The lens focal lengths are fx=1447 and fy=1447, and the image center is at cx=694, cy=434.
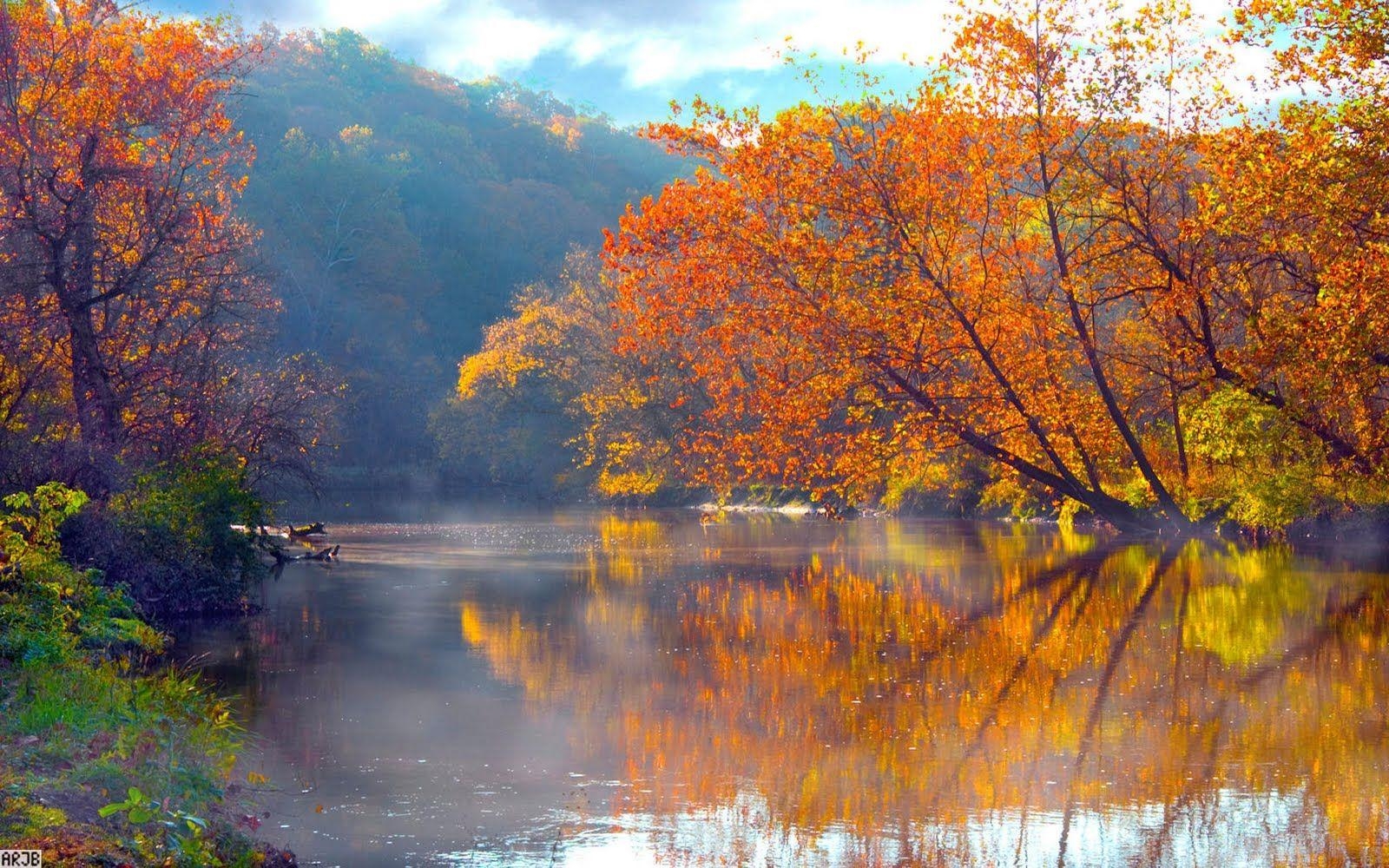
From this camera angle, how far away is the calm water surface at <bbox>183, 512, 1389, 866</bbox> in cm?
920

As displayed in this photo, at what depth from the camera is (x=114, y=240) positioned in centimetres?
2445

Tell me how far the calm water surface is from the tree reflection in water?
43 millimetres

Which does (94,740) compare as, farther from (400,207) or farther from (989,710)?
(400,207)

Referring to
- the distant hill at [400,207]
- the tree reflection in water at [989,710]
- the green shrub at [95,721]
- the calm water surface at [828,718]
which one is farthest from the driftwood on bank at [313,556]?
the distant hill at [400,207]

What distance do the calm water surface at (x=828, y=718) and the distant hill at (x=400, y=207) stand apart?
55085mm

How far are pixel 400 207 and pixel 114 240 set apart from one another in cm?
8262

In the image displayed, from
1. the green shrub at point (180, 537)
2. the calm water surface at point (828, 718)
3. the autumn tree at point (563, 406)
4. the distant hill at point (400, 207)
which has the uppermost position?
the distant hill at point (400, 207)

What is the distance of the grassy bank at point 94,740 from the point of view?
732 centimetres

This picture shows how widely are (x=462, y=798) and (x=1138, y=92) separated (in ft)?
66.5

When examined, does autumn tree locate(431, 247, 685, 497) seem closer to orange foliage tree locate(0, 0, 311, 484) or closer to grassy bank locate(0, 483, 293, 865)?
orange foliage tree locate(0, 0, 311, 484)

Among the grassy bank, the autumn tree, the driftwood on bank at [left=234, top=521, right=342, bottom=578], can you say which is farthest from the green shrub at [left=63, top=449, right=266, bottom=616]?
the autumn tree

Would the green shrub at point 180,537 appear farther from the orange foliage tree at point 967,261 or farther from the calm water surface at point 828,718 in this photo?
the orange foliage tree at point 967,261

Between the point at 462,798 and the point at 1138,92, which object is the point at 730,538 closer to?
the point at 1138,92

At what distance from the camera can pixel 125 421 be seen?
24.3 m
